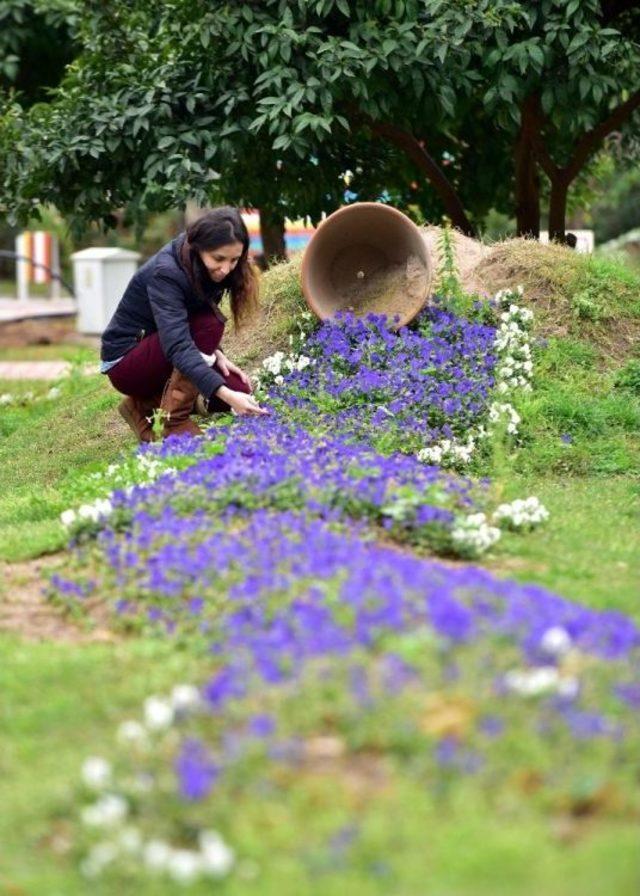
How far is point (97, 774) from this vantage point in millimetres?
3504

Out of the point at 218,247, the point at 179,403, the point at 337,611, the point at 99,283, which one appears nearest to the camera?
the point at 337,611

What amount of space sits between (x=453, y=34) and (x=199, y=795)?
6.27 metres

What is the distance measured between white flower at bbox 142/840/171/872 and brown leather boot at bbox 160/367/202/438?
4.28 meters

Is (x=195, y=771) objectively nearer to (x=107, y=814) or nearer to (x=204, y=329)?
(x=107, y=814)

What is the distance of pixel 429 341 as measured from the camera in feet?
26.8

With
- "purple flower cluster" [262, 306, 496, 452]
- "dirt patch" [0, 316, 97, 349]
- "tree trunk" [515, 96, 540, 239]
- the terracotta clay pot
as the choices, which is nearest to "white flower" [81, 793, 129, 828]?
"purple flower cluster" [262, 306, 496, 452]

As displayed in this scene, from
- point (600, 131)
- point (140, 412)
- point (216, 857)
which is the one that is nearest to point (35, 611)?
point (216, 857)

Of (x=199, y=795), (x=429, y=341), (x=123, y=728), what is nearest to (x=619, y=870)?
(x=199, y=795)

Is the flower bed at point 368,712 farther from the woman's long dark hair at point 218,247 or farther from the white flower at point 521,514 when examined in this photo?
the woman's long dark hair at point 218,247

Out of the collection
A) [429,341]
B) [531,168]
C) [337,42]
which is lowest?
[429,341]

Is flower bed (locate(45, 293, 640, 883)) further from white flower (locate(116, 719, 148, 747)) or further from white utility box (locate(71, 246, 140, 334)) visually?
white utility box (locate(71, 246, 140, 334))

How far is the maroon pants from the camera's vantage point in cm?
758

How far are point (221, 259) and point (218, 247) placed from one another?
0.24 ft

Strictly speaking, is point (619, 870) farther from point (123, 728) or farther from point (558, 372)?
A: point (558, 372)
